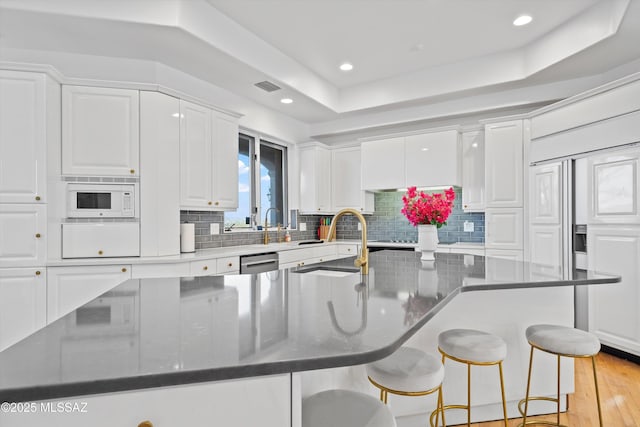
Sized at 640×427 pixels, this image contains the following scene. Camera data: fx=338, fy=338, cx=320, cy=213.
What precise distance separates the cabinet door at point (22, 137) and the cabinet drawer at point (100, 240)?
0.35 meters

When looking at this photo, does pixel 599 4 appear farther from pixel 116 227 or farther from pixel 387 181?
pixel 116 227

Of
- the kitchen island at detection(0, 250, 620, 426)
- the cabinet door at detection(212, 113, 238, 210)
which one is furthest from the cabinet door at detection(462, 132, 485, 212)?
the kitchen island at detection(0, 250, 620, 426)

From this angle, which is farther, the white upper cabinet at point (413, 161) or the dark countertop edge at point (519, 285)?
the white upper cabinet at point (413, 161)

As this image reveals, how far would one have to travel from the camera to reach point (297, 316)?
94 cm

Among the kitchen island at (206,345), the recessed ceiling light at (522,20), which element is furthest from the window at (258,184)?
the recessed ceiling light at (522,20)

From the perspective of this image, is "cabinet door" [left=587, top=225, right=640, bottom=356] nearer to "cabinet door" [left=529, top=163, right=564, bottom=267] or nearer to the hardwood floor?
the hardwood floor

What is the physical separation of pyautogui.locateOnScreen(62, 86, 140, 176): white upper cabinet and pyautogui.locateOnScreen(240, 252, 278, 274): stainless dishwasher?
1.27 meters

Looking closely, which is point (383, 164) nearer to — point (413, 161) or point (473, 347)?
point (413, 161)

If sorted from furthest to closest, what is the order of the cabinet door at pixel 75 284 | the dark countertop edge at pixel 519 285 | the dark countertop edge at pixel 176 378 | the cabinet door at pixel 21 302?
the cabinet door at pixel 75 284 → the cabinet door at pixel 21 302 → the dark countertop edge at pixel 519 285 → the dark countertop edge at pixel 176 378

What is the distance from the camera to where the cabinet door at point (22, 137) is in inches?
95.0

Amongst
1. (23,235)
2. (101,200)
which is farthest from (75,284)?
(101,200)

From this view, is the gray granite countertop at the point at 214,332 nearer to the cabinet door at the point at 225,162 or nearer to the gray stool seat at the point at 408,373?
the gray stool seat at the point at 408,373

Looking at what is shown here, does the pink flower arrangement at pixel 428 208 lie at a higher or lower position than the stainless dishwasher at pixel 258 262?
higher

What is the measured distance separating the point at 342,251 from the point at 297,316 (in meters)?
4.05
